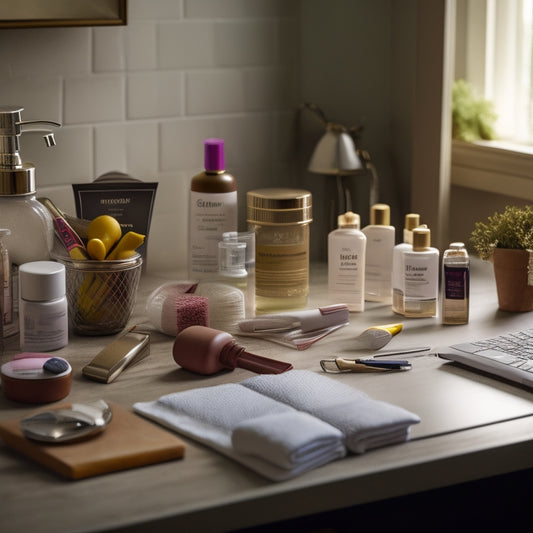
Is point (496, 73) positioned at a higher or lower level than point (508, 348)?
higher

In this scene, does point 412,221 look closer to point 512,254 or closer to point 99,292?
point 512,254

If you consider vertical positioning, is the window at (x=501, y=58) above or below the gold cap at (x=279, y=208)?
above

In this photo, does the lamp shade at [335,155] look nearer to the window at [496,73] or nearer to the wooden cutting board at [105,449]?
the window at [496,73]

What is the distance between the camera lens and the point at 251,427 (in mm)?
1008

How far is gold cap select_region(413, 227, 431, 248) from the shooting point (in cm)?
152

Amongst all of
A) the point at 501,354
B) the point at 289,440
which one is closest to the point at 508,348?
the point at 501,354

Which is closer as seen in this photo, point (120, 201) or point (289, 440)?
point (289, 440)

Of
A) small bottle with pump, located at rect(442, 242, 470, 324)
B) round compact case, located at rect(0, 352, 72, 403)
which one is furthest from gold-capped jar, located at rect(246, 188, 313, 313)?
round compact case, located at rect(0, 352, 72, 403)

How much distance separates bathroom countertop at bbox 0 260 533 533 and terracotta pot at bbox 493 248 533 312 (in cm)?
27

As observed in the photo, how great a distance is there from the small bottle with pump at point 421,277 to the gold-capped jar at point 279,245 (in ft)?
0.56

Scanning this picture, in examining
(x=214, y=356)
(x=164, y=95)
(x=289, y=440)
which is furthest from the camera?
(x=164, y=95)

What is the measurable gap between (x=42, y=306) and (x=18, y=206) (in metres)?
0.20

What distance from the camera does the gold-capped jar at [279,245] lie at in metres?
1.53

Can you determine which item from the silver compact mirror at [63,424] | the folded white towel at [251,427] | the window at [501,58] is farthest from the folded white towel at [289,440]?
the window at [501,58]
